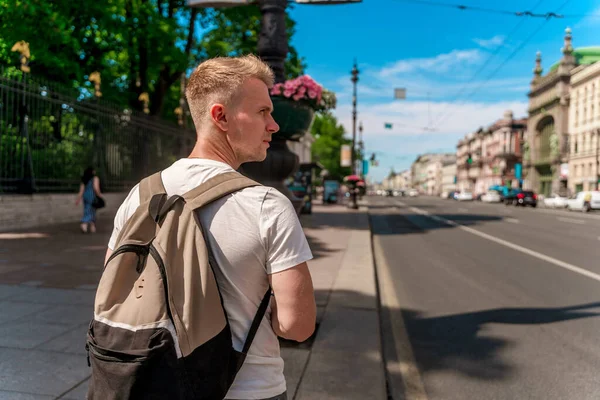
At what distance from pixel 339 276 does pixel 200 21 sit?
1784cm

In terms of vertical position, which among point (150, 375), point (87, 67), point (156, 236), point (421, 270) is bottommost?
point (421, 270)

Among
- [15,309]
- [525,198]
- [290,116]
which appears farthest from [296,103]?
[525,198]

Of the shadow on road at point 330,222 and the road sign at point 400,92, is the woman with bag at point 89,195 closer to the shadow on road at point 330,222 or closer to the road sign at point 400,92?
the shadow on road at point 330,222

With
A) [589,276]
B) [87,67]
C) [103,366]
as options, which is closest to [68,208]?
[87,67]

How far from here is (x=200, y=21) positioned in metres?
21.7

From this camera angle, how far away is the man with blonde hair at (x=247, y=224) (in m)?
1.21

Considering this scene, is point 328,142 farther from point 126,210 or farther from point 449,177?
point 449,177

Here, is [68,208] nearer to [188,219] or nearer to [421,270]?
[421,270]

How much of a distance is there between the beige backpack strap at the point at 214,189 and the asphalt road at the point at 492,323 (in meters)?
2.67

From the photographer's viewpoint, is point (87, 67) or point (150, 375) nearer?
point (150, 375)

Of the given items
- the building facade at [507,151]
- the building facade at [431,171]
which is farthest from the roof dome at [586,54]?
the building facade at [431,171]

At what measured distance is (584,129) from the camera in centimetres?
5809

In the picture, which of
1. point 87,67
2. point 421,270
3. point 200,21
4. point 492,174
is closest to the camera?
point 421,270

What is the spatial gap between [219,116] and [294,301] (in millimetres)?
510
